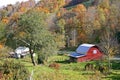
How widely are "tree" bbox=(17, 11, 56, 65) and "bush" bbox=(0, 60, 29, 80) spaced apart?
64.6ft

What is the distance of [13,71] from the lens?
78.5ft

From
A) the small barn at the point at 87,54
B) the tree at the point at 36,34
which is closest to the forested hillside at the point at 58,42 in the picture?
the tree at the point at 36,34

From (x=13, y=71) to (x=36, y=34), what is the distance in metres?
20.9

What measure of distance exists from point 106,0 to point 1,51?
2419 inches

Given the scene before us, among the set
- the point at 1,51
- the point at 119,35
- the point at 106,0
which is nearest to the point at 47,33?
the point at 1,51

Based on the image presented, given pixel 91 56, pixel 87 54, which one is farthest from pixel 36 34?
pixel 91 56

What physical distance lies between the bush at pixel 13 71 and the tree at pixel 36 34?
1968cm

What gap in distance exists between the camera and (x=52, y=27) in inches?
3706

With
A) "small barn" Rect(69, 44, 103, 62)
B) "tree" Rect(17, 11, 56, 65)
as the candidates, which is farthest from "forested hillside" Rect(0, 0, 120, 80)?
"small barn" Rect(69, 44, 103, 62)

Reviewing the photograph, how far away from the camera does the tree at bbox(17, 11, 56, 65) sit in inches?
1752

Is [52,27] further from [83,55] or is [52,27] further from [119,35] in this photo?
[83,55]

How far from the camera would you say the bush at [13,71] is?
22717 mm

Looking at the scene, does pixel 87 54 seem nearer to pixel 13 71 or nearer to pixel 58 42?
pixel 58 42

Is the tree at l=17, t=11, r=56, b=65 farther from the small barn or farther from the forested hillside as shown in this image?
the small barn
